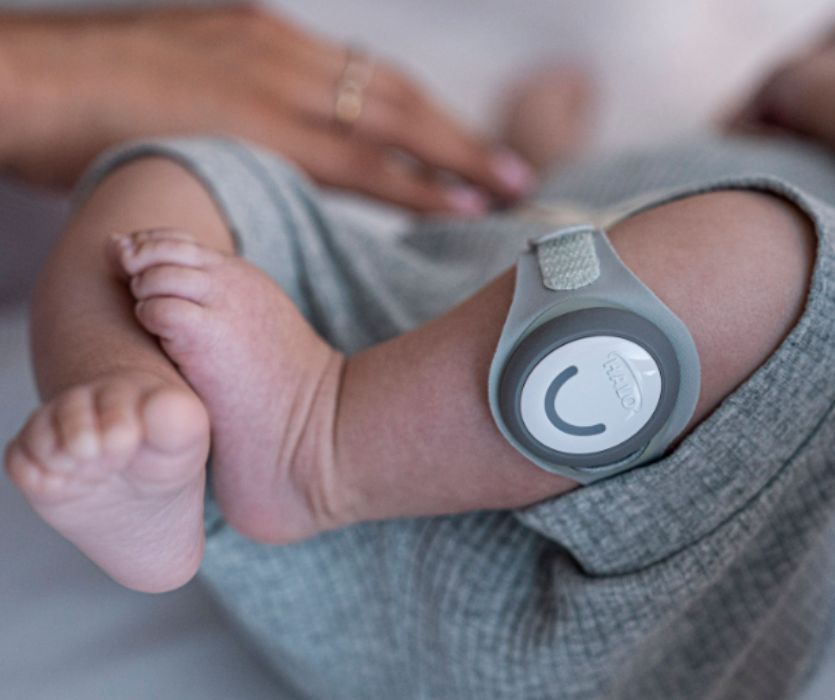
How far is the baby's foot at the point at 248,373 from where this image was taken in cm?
46

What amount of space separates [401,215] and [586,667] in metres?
0.69

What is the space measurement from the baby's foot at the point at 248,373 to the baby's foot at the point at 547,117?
786 millimetres

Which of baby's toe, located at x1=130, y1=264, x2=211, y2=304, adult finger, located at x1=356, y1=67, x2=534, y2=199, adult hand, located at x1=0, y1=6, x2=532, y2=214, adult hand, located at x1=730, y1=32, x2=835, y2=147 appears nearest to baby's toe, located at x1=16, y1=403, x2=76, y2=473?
baby's toe, located at x1=130, y1=264, x2=211, y2=304

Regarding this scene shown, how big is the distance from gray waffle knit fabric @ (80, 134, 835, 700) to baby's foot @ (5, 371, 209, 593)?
16cm

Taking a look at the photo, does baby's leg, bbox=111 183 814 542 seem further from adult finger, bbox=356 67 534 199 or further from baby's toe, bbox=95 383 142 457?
adult finger, bbox=356 67 534 199

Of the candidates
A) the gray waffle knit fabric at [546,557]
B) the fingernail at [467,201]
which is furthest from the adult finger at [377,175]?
the gray waffle knit fabric at [546,557]

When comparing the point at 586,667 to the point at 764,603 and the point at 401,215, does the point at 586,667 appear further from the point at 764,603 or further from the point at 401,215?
the point at 401,215

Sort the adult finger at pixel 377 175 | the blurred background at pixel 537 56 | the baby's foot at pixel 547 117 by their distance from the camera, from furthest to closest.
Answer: the baby's foot at pixel 547 117 < the adult finger at pixel 377 175 < the blurred background at pixel 537 56

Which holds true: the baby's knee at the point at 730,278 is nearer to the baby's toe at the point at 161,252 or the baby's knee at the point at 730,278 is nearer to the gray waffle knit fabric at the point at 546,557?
the gray waffle knit fabric at the point at 546,557

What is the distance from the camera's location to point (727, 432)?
0.46 m

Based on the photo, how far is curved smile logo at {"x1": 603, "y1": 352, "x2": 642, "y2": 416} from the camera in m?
0.44

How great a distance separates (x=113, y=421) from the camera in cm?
36

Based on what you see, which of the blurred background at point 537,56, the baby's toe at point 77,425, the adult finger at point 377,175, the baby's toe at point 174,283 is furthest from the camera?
the adult finger at point 377,175

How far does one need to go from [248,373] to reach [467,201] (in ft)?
2.10
